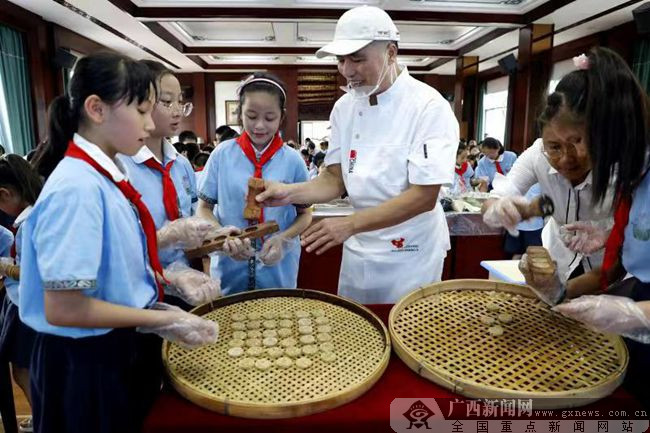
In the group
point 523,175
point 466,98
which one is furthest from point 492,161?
point 466,98

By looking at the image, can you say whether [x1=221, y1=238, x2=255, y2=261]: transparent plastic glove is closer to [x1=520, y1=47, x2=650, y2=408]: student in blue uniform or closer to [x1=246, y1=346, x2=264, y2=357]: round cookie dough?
[x1=246, y1=346, x2=264, y2=357]: round cookie dough

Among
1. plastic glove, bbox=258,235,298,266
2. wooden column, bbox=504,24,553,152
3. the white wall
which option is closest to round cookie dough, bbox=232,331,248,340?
plastic glove, bbox=258,235,298,266

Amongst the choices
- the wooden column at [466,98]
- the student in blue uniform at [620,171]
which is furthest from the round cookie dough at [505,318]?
the wooden column at [466,98]

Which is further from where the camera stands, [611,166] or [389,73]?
[389,73]

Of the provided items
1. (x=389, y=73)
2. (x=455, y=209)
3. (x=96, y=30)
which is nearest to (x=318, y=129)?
(x=96, y=30)

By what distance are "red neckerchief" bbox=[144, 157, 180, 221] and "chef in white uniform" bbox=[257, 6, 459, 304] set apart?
0.95ft

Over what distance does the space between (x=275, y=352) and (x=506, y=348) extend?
1.76ft

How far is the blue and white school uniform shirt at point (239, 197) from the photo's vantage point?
175 cm

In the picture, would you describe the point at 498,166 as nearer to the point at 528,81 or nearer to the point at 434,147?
the point at 528,81

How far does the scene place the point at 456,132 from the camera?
1.49m

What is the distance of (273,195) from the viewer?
1.57m

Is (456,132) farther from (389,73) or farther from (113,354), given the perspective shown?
(113,354)

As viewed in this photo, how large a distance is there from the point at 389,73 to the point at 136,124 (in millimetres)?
884

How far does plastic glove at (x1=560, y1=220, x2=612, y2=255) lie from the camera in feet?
4.23
